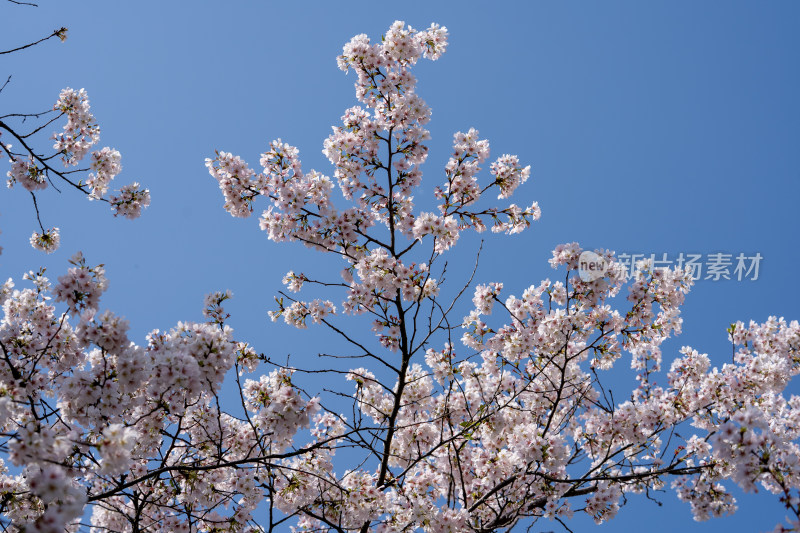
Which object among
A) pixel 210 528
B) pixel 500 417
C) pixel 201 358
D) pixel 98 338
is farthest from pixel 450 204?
pixel 210 528

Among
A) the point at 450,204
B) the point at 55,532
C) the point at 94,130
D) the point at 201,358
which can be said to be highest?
the point at 94,130

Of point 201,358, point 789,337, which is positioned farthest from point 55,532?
point 789,337

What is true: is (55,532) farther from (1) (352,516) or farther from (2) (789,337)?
(2) (789,337)

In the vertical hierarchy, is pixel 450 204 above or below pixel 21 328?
above

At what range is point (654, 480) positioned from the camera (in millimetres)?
7965

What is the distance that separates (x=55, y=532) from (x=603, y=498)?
597cm

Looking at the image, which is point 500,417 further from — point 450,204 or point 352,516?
point 450,204

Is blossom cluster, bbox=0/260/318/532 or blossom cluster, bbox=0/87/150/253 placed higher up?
blossom cluster, bbox=0/87/150/253

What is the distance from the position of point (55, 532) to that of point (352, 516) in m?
3.85

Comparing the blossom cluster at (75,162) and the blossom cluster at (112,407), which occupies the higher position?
the blossom cluster at (75,162)

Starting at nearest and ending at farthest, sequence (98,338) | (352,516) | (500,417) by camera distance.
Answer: (98,338) < (352,516) < (500,417)

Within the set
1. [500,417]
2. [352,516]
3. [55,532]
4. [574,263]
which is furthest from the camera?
[500,417]

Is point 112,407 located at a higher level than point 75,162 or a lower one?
lower

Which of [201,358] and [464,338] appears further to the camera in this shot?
[464,338]
